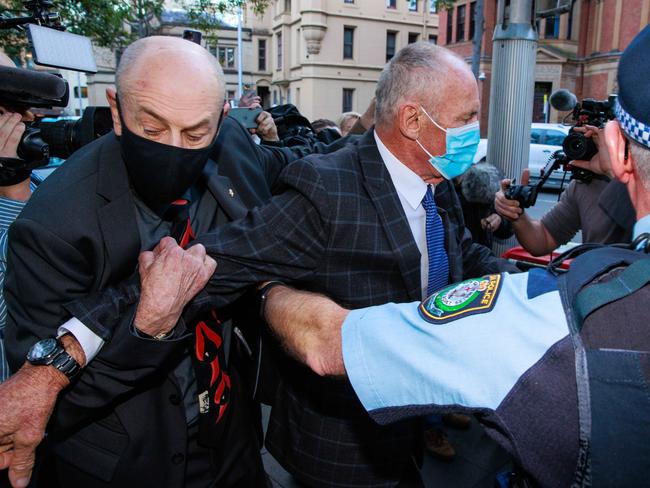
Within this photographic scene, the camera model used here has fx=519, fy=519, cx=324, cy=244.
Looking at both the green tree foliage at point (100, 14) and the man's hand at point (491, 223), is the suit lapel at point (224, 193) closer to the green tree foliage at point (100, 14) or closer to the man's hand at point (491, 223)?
the man's hand at point (491, 223)

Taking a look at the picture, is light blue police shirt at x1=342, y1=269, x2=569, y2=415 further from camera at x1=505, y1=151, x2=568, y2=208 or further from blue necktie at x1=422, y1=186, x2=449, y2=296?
camera at x1=505, y1=151, x2=568, y2=208

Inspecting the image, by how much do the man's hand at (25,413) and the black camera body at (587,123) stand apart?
2.88 metres

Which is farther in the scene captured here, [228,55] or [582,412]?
[228,55]

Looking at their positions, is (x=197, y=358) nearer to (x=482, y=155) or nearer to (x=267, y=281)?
(x=267, y=281)

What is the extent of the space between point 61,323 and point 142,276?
0.27 m

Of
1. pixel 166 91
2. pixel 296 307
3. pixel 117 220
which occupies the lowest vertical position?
pixel 296 307

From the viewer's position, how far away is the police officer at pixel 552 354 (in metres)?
0.85

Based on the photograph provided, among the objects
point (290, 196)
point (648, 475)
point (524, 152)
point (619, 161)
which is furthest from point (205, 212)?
point (524, 152)

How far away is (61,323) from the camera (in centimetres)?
149

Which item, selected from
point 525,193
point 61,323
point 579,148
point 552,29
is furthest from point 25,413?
point 552,29

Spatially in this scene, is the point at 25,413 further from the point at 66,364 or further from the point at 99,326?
the point at 99,326

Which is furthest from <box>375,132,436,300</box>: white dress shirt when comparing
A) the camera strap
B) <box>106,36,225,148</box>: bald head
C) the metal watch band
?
the camera strap

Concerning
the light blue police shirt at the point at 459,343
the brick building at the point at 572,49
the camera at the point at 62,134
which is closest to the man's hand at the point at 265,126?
the camera at the point at 62,134

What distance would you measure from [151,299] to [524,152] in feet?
13.2
